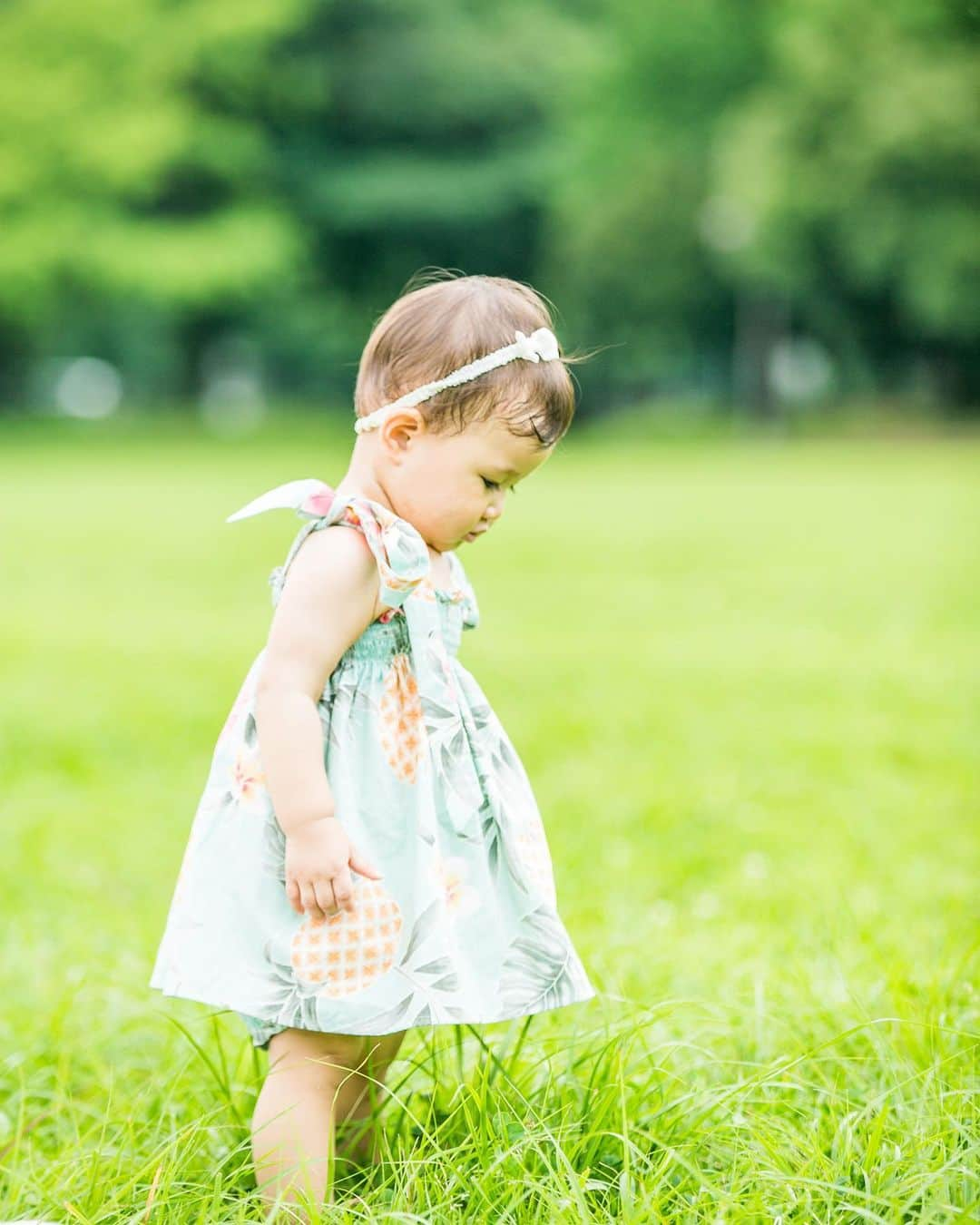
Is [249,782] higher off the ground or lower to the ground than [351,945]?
higher

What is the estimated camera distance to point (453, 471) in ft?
6.25

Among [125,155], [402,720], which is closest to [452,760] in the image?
[402,720]

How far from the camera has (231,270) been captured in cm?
2820

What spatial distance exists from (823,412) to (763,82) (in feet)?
25.3

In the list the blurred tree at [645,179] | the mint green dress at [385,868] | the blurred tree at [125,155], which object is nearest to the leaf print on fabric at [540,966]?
the mint green dress at [385,868]

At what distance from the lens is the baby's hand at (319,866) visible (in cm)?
178

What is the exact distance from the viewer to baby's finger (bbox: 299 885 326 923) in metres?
1.80

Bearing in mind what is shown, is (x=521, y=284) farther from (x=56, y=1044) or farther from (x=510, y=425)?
(x=56, y=1044)

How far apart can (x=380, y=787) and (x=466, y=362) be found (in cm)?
55

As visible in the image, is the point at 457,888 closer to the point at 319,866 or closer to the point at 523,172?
the point at 319,866

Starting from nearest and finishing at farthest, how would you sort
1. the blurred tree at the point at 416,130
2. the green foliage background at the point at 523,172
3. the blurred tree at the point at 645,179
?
the green foliage background at the point at 523,172
the blurred tree at the point at 645,179
the blurred tree at the point at 416,130

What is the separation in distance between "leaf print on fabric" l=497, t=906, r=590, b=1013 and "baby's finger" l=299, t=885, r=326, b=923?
272 millimetres

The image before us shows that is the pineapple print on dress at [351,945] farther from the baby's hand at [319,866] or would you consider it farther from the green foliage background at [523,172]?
the green foliage background at [523,172]

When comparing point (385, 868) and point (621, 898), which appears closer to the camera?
point (385, 868)
